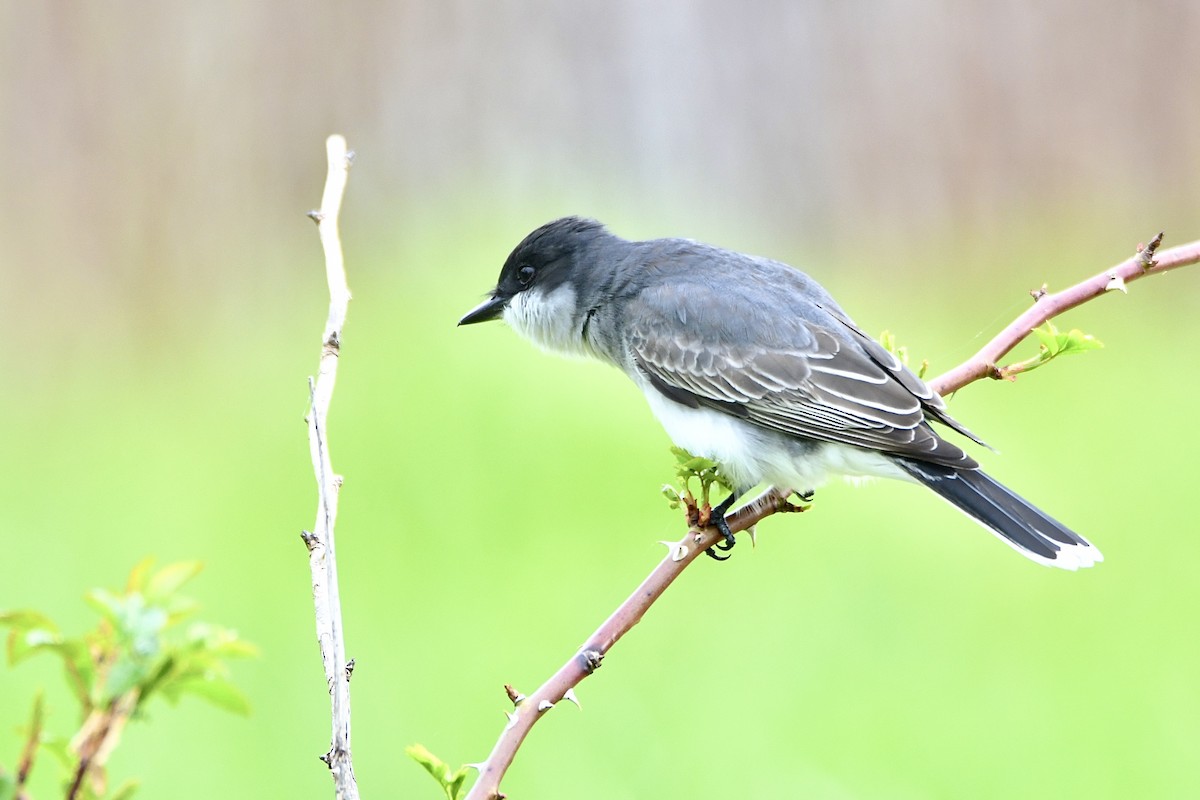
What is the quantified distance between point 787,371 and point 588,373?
2548 millimetres

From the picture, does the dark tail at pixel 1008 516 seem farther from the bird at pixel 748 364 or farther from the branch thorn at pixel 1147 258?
the branch thorn at pixel 1147 258

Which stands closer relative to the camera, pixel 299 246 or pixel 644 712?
pixel 644 712

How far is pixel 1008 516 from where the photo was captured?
297 centimetres

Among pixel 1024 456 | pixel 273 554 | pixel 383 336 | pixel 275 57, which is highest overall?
pixel 1024 456

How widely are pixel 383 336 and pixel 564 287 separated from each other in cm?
225

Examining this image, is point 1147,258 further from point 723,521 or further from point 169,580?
point 169,580

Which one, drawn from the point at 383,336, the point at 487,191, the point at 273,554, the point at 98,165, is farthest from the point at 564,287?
the point at 98,165

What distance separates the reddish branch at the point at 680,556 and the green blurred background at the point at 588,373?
147 centimetres

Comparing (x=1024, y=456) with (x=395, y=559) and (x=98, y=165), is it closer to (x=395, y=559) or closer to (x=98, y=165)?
(x=395, y=559)

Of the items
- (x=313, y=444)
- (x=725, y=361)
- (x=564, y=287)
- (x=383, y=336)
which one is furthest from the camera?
(x=383, y=336)

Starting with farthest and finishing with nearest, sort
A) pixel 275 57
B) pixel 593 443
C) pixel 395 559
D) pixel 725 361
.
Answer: pixel 275 57
pixel 593 443
pixel 395 559
pixel 725 361

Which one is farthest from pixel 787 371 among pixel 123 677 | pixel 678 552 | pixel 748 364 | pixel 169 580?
pixel 123 677

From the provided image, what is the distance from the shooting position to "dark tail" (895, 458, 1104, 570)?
284 cm

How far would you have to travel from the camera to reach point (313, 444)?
165 centimetres
